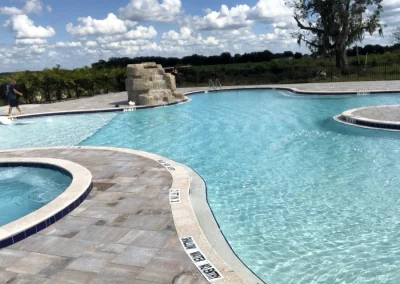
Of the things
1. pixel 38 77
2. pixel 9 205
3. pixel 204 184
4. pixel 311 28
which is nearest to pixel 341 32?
pixel 311 28

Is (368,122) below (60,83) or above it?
below

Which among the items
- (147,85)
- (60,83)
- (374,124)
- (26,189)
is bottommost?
(26,189)

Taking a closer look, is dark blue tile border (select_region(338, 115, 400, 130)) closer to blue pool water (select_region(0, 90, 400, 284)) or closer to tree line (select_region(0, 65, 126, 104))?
blue pool water (select_region(0, 90, 400, 284))

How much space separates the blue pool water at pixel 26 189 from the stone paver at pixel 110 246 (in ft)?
3.84

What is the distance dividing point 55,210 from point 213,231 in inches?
86.8

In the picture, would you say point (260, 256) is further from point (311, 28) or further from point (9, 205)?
point (311, 28)

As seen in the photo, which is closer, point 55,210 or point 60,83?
point 55,210

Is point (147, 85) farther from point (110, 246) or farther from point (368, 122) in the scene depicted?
point (110, 246)

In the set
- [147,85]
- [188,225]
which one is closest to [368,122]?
[188,225]

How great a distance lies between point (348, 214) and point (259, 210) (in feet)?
4.16

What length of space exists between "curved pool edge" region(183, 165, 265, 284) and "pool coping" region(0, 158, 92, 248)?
1.79m

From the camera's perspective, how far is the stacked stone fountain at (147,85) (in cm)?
1798

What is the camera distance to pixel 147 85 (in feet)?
59.7

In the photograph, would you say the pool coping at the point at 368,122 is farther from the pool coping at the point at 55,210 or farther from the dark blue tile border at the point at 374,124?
the pool coping at the point at 55,210
